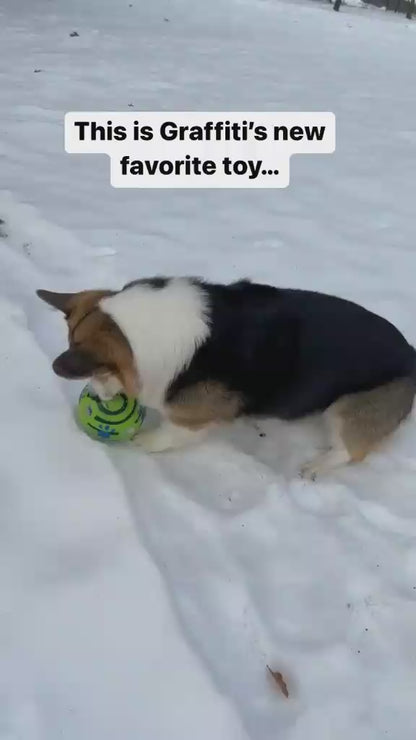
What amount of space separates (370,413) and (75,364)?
1.01m

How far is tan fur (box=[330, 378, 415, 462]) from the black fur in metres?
0.03

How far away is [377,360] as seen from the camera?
2.38m

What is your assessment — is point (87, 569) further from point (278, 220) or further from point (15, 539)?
point (278, 220)

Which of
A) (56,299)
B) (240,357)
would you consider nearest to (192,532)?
(240,357)

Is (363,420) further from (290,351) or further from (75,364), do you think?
(75,364)

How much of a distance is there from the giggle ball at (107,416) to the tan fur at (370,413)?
70 cm

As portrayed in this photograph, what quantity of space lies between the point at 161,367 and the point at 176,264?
1.40 m

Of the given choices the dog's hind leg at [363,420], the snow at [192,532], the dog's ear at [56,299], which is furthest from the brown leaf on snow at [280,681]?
the dog's ear at [56,299]

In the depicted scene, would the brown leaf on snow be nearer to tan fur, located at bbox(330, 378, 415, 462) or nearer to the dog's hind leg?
the dog's hind leg

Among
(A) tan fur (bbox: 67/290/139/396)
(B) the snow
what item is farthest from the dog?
(B) the snow

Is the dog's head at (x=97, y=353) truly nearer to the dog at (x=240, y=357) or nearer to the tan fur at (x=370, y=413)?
the dog at (x=240, y=357)

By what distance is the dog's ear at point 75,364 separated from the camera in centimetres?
203

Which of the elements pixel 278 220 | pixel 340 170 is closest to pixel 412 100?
pixel 340 170

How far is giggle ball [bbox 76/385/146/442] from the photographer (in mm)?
2312
